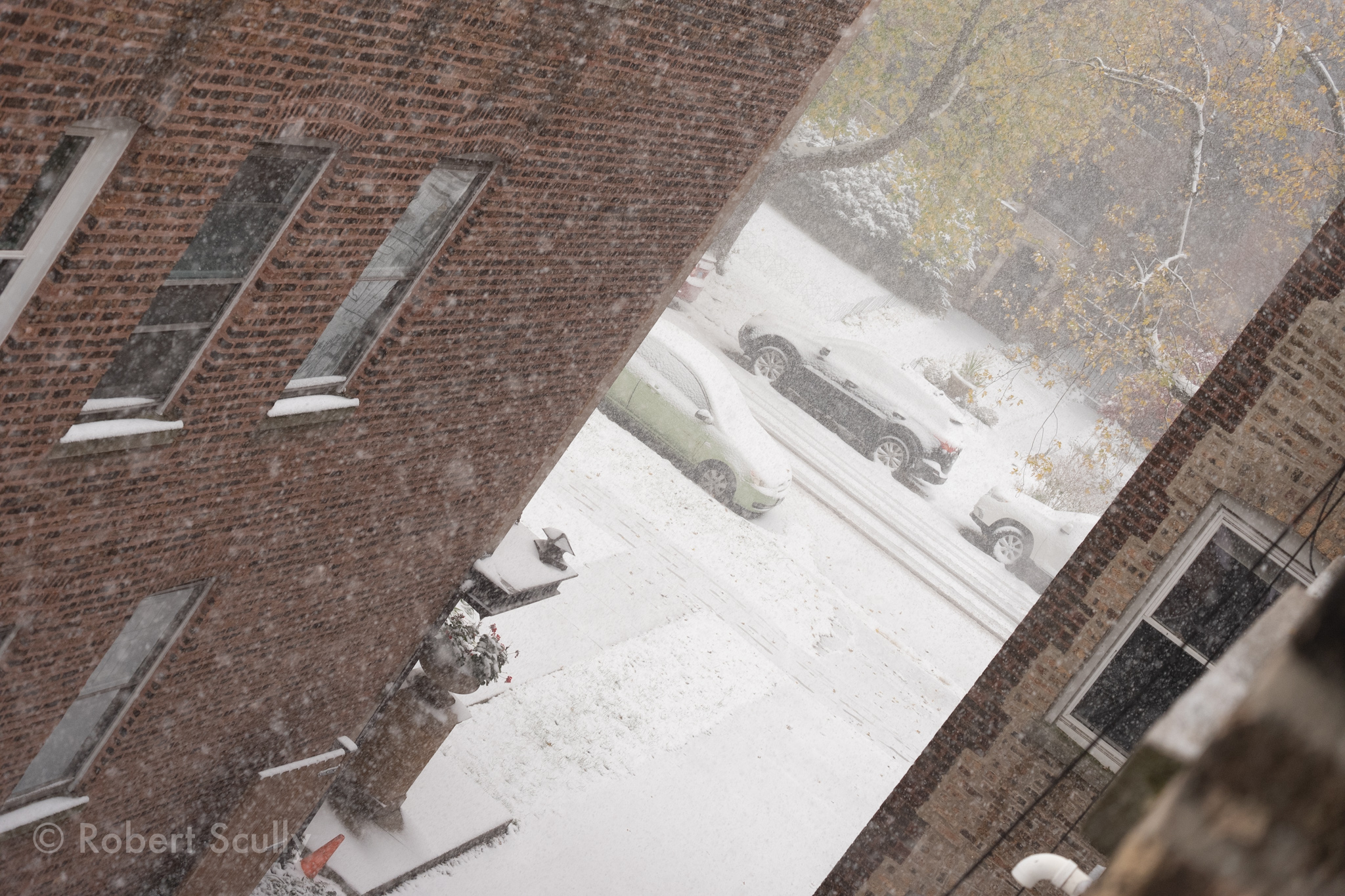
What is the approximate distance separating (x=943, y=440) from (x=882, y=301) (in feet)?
35.4

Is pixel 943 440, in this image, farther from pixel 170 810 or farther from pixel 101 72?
pixel 101 72

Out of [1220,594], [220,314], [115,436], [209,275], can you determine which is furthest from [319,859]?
[1220,594]

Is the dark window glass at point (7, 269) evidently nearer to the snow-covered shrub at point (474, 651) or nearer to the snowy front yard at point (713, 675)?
the snow-covered shrub at point (474, 651)

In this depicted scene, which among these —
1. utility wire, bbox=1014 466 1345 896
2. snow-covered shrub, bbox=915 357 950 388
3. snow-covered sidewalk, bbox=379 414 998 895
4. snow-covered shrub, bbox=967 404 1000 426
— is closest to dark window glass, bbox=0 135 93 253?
utility wire, bbox=1014 466 1345 896

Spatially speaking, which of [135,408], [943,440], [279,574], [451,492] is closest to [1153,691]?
[451,492]

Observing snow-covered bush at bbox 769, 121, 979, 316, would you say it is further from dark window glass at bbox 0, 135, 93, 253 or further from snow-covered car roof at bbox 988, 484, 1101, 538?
dark window glass at bbox 0, 135, 93, 253

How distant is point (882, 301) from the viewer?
31.3 m

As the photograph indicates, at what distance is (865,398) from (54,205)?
60.5 ft

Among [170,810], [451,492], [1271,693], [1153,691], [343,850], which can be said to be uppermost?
[1271,693]

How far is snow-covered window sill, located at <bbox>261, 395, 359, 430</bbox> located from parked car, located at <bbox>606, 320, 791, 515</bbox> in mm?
10799

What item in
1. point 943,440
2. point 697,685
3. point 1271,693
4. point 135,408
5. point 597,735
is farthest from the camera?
point 943,440

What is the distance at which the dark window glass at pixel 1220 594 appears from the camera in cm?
668

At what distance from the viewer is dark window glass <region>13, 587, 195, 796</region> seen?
20.6ft

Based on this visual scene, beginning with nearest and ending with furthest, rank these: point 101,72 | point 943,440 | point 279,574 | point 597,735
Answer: point 101,72 → point 279,574 → point 597,735 → point 943,440
